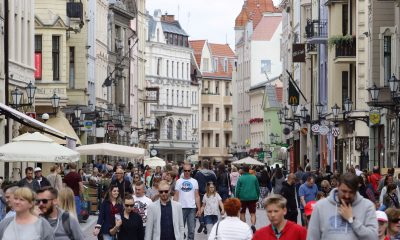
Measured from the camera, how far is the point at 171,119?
16338 centimetres

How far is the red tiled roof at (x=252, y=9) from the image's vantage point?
566 ft

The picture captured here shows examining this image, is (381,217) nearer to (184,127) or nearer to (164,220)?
(164,220)

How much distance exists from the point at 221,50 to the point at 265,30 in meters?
34.5

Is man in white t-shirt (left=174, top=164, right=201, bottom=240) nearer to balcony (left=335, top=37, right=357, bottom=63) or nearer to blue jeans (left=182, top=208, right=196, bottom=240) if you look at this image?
blue jeans (left=182, top=208, right=196, bottom=240)

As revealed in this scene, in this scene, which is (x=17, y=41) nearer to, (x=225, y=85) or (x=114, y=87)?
(x=114, y=87)

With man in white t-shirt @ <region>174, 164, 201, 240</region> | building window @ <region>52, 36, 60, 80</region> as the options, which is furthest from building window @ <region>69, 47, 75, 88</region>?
man in white t-shirt @ <region>174, 164, 201, 240</region>

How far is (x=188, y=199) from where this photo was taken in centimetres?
2884

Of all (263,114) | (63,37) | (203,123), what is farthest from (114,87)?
(203,123)

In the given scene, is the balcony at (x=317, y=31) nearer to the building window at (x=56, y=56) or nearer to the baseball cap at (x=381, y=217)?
the building window at (x=56, y=56)

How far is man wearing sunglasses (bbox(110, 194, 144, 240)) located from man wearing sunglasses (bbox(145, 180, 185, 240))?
0.21 meters

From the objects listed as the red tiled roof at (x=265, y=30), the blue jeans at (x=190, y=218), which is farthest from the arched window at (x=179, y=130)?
the blue jeans at (x=190, y=218)

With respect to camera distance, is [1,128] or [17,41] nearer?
[1,128]

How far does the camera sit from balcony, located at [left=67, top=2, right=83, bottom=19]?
→ 221 feet

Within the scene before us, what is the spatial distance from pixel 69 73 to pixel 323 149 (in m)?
13.1
